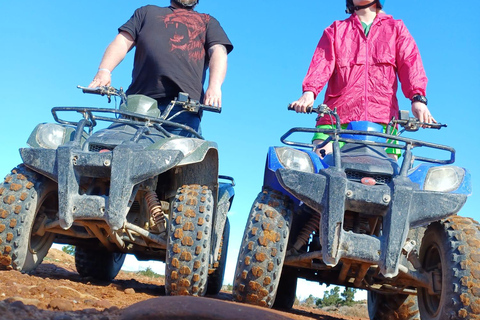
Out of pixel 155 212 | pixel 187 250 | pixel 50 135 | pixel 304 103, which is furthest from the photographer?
pixel 304 103

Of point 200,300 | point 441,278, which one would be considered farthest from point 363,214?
point 200,300

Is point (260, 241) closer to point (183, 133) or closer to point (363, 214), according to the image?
point (363, 214)

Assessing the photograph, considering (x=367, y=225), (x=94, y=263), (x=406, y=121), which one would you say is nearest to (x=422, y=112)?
(x=406, y=121)

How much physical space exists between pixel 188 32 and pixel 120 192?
2395mm

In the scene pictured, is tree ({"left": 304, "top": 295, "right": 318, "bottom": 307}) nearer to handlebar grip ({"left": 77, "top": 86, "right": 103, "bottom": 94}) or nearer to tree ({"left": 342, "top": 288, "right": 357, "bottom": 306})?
tree ({"left": 342, "top": 288, "right": 357, "bottom": 306})

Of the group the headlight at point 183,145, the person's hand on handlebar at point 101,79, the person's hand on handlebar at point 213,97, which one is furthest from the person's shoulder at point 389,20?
the person's hand on handlebar at point 101,79

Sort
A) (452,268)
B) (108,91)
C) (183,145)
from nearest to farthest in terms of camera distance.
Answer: (452,268) → (183,145) → (108,91)

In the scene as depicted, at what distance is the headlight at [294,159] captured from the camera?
14.0 ft

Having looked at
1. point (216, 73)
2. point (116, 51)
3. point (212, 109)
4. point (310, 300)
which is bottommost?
point (310, 300)

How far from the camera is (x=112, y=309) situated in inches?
117

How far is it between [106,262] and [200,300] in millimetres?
4093

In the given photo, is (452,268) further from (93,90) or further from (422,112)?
(93,90)

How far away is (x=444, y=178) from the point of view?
4.16m

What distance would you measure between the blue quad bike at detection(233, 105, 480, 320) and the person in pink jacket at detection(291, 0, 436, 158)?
71cm
